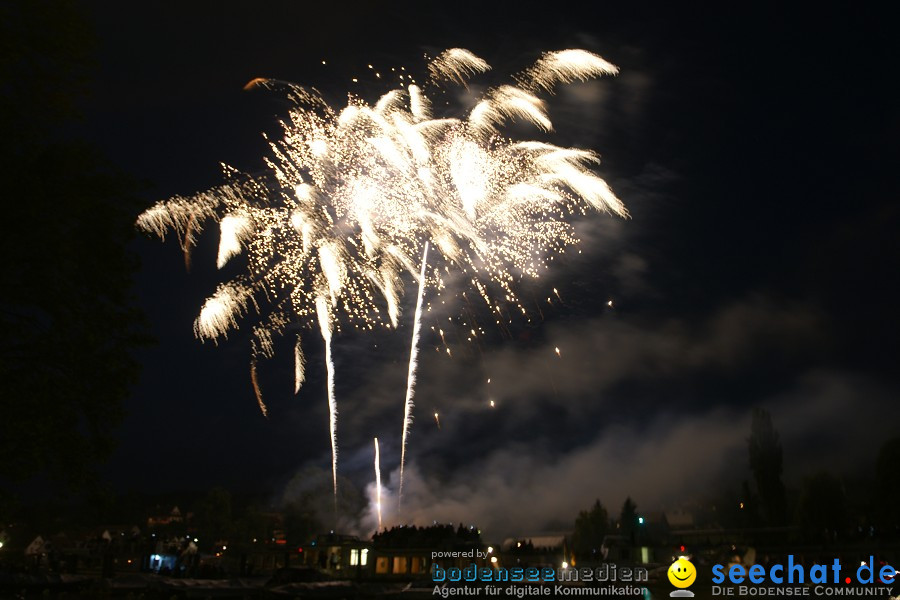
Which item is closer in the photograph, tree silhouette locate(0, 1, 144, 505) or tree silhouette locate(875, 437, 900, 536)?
tree silhouette locate(0, 1, 144, 505)

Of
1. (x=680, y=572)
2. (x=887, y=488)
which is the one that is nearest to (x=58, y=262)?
(x=680, y=572)

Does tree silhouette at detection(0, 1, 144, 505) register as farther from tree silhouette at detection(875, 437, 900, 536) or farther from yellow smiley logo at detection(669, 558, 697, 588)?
tree silhouette at detection(875, 437, 900, 536)

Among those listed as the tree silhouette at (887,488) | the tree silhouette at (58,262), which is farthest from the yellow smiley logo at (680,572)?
the tree silhouette at (887,488)

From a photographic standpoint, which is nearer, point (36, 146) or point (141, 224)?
point (36, 146)

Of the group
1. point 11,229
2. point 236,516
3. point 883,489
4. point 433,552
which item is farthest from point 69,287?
point 236,516

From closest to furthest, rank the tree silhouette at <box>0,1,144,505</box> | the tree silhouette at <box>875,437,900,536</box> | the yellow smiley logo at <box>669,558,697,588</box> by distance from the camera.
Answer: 1. the tree silhouette at <box>0,1,144,505</box>
2. the yellow smiley logo at <box>669,558,697,588</box>
3. the tree silhouette at <box>875,437,900,536</box>

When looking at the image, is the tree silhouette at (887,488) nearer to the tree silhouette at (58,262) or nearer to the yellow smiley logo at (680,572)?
the yellow smiley logo at (680,572)

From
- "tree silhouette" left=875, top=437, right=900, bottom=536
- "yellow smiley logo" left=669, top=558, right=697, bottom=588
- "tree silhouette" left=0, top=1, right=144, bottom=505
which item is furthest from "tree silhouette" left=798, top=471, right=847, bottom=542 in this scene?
"tree silhouette" left=0, top=1, right=144, bottom=505

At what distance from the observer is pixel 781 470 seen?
7881cm

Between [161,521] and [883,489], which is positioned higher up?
[883,489]

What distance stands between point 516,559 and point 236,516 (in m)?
65.7

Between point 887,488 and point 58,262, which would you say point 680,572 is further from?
point 887,488

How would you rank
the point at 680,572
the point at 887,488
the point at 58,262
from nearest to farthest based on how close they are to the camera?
the point at 58,262, the point at 680,572, the point at 887,488

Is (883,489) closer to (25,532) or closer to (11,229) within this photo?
(11,229)
